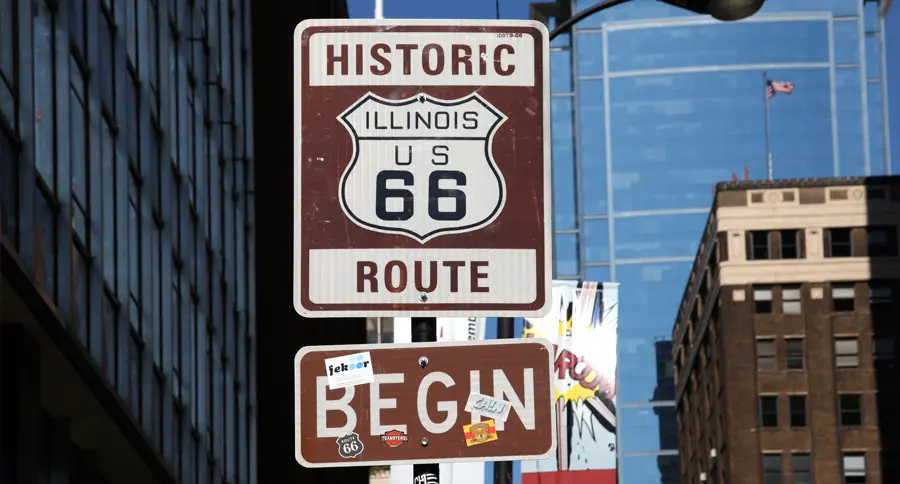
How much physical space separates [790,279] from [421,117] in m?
106

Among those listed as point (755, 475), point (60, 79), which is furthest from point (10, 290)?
point (755, 475)

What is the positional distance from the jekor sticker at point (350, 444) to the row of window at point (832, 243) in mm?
105642

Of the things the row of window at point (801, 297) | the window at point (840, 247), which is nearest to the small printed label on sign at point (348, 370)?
the row of window at point (801, 297)

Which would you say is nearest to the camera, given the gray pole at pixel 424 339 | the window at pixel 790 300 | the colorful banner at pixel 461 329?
the gray pole at pixel 424 339

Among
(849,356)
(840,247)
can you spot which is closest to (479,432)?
(849,356)

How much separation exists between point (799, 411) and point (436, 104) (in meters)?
104

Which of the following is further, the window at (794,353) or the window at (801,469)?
the window at (794,353)

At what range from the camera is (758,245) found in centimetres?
11312

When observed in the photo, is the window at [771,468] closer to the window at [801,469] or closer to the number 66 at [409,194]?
the window at [801,469]

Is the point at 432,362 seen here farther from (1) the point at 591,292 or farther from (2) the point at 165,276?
(1) the point at 591,292

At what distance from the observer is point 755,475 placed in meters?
106

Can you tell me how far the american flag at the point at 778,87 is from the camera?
7148 inches

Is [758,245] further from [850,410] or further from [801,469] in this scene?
[801,469]

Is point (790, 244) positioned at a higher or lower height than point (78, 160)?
higher
